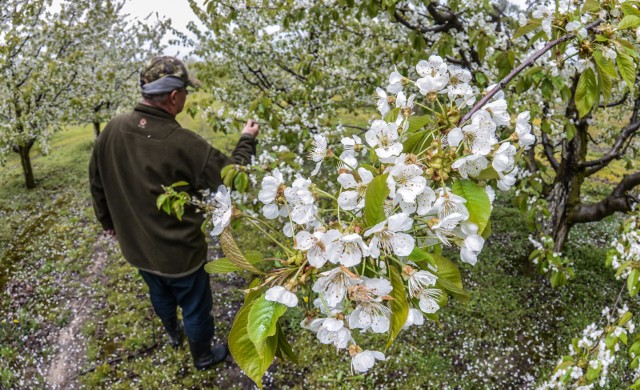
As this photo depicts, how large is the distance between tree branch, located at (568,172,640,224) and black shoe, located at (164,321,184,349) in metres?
4.55

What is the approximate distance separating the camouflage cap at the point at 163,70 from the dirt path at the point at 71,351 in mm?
3041

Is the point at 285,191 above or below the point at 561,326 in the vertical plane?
above

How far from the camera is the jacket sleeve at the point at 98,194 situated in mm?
3293

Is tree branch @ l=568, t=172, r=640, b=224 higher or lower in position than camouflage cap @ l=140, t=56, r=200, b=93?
→ lower

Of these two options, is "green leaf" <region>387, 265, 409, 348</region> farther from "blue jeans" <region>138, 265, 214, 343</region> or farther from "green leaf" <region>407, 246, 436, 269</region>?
"blue jeans" <region>138, 265, 214, 343</region>

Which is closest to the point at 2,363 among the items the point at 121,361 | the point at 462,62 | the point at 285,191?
the point at 121,361

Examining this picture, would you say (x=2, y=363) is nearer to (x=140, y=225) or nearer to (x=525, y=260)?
(x=140, y=225)

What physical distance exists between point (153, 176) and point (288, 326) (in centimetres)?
241

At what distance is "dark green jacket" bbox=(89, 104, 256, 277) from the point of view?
9.67 ft

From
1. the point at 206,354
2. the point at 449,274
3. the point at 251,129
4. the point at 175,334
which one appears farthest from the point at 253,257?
the point at 175,334

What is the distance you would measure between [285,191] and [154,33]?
723 inches

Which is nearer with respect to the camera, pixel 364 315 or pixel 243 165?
pixel 364 315

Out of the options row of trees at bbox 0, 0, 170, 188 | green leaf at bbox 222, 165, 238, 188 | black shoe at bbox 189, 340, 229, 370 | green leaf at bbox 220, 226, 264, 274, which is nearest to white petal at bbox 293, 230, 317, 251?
green leaf at bbox 220, 226, 264, 274

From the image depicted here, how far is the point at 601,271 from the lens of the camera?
226 inches
